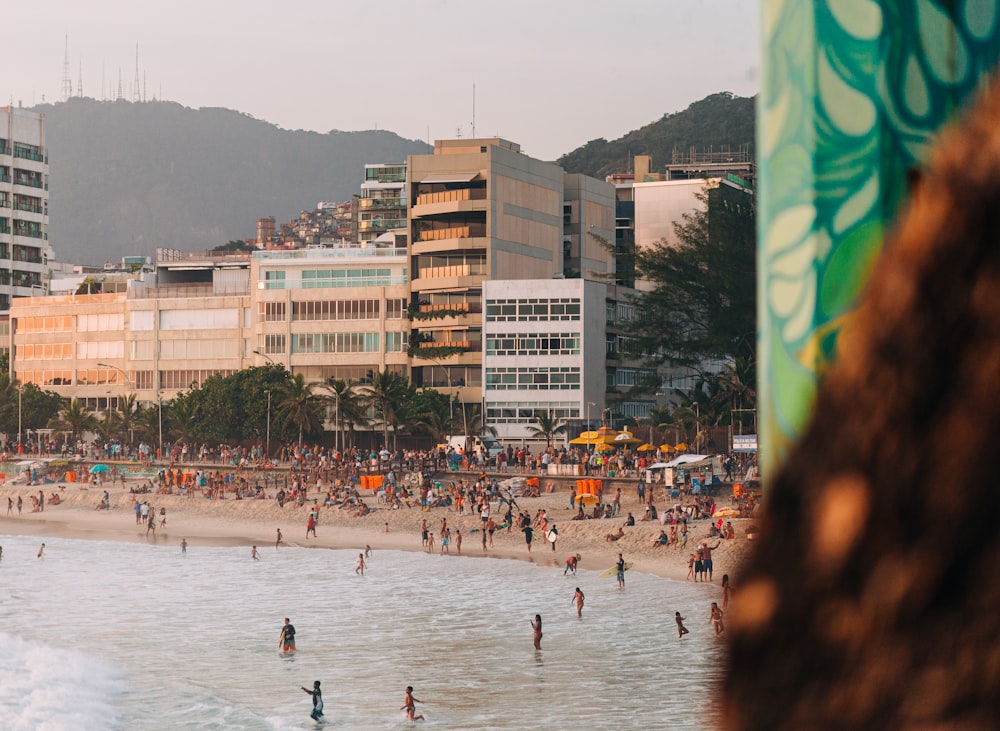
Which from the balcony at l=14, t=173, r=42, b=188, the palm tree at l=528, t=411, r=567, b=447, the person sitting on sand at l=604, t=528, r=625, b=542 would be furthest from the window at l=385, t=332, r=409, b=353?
the balcony at l=14, t=173, r=42, b=188

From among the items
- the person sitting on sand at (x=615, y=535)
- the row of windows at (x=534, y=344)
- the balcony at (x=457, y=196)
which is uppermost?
the balcony at (x=457, y=196)

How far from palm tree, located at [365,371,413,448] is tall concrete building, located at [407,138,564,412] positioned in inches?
212

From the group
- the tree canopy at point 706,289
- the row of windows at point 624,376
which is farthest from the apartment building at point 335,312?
the tree canopy at point 706,289

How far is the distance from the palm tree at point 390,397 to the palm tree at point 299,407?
14.1 feet

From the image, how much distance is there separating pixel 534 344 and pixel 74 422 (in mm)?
39462

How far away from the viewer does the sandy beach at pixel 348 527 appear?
55625mm

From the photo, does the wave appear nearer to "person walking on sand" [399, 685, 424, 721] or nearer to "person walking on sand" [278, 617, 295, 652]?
"person walking on sand" [278, 617, 295, 652]

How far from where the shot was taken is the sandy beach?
55.6m

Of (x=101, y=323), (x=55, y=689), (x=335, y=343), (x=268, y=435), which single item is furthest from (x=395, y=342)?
(x=55, y=689)

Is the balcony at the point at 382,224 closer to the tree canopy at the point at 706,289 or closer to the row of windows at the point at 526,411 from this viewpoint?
the row of windows at the point at 526,411

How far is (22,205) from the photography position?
137125 mm

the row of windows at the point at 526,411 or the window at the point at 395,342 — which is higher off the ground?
the window at the point at 395,342

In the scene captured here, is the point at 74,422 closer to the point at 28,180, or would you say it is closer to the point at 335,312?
the point at 335,312

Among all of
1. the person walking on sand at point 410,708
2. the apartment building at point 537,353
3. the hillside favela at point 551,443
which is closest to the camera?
the hillside favela at point 551,443
